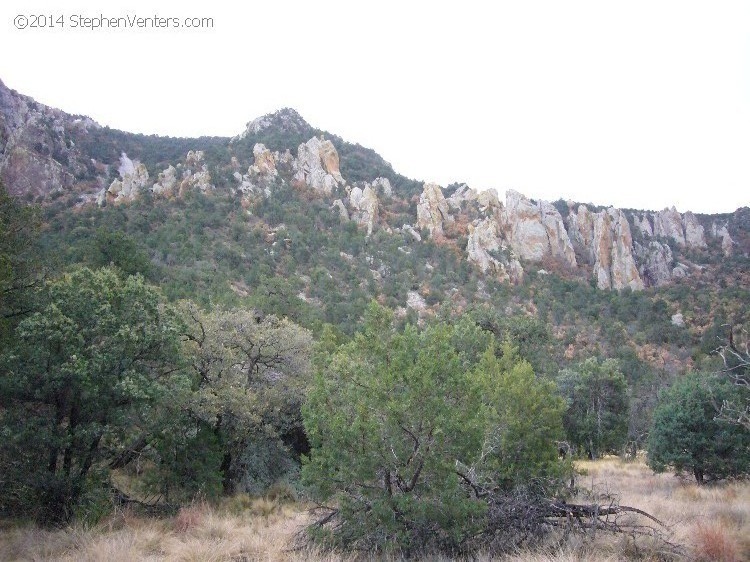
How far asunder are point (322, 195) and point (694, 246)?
2656 inches

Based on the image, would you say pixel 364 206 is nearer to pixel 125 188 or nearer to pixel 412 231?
pixel 412 231

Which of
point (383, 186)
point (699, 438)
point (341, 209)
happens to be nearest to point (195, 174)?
point (341, 209)

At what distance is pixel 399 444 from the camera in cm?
708

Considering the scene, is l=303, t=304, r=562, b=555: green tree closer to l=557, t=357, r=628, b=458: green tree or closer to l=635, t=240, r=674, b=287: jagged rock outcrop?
l=557, t=357, r=628, b=458: green tree

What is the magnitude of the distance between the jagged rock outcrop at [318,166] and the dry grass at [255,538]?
6294 centimetres

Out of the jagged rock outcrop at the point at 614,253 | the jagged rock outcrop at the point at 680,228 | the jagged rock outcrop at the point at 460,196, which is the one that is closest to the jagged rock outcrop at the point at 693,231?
the jagged rock outcrop at the point at 680,228

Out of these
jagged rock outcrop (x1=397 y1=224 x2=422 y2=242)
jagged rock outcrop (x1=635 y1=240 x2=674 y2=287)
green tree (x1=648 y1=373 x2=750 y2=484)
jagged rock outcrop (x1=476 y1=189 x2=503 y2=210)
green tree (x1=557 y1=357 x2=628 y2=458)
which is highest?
jagged rock outcrop (x1=476 y1=189 x2=503 y2=210)

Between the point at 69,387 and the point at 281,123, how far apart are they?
85.4m

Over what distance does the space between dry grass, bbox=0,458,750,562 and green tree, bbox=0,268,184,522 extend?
95 centimetres

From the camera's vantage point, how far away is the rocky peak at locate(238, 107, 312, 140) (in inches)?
3404

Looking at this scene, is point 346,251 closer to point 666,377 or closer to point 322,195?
point 322,195

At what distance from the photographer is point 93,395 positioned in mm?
10078

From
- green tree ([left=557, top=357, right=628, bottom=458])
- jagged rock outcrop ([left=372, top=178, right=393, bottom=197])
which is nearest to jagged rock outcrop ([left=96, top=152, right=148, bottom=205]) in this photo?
jagged rock outcrop ([left=372, top=178, right=393, bottom=197])

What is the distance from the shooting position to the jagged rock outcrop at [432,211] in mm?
71312
